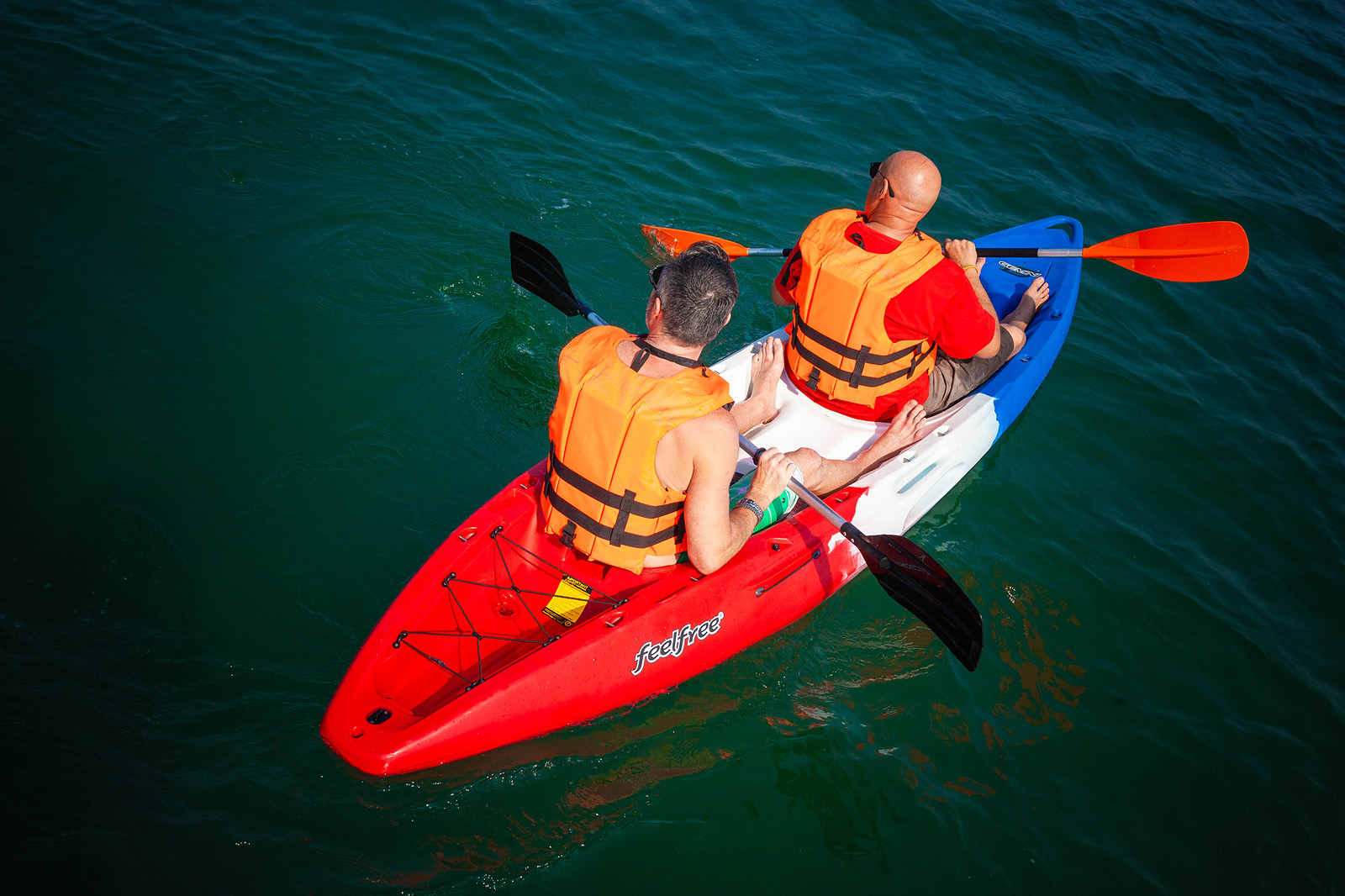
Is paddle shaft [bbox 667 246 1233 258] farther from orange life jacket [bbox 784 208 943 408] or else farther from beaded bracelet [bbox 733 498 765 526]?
beaded bracelet [bbox 733 498 765 526]

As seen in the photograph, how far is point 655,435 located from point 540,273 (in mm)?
2131

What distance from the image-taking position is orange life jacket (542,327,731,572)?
8.71 feet

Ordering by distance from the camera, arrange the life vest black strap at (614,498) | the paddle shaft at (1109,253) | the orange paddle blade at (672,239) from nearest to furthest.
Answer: the life vest black strap at (614,498) < the paddle shaft at (1109,253) < the orange paddle blade at (672,239)

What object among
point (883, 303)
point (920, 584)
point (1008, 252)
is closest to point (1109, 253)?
point (1008, 252)

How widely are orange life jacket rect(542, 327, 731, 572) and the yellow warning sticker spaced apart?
0.95 feet

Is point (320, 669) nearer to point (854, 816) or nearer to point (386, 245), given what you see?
point (854, 816)

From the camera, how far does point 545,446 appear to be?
4438 millimetres

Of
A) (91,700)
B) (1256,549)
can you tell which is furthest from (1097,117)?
(91,700)

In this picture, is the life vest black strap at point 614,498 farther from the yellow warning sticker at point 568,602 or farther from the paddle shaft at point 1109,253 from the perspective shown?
the paddle shaft at point 1109,253

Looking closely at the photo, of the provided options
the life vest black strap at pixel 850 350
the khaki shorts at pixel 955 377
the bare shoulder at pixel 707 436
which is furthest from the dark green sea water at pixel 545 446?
the bare shoulder at pixel 707 436

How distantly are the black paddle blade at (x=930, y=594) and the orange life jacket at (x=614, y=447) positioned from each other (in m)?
0.89

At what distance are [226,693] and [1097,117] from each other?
867cm

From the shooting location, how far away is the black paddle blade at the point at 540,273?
14.3 ft

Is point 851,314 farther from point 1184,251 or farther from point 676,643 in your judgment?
point 1184,251
